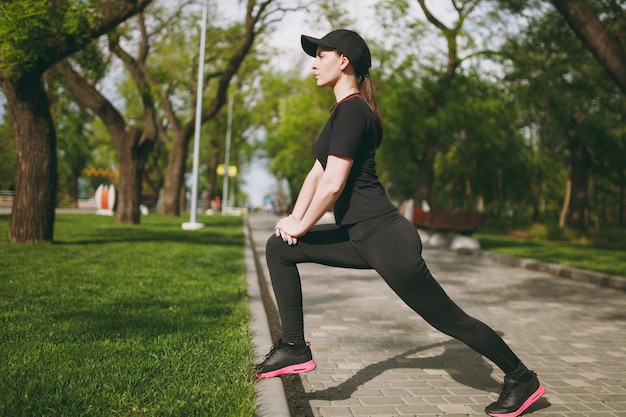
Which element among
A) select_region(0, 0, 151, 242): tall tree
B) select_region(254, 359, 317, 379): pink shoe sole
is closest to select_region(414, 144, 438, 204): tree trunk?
select_region(0, 0, 151, 242): tall tree

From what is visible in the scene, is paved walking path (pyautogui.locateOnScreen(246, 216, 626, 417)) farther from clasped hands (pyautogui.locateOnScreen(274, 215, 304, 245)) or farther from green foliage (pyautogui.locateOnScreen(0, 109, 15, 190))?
green foliage (pyautogui.locateOnScreen(0, 109, 15, 190))

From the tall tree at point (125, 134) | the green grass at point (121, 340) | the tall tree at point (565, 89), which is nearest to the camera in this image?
the green grass at point (121, 340)

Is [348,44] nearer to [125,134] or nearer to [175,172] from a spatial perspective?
[125,134]

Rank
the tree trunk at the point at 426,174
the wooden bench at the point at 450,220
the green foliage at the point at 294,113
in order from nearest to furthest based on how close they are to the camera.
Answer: the wooden bench at the point at 450,220 → the tree trunk at the point at 426,174 → the green foliage at the point at 294,113

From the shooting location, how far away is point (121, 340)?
4.40 metres

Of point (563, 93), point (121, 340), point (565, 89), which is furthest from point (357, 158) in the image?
point (563, 93)

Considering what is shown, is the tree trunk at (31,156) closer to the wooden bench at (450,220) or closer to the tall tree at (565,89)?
the wooden bench at (450,220)

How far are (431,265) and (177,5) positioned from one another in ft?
48.6

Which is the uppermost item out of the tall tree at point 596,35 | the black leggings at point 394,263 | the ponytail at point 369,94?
the tall tree at point 596,35

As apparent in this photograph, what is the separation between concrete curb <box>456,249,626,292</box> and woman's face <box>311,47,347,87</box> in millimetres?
8019

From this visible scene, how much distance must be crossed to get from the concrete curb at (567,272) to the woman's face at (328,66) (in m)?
8.02

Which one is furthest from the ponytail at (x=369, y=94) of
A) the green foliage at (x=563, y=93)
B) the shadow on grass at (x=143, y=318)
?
the green foliage at (x=563, y=93)

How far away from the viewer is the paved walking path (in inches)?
146

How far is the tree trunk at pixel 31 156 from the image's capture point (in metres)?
10.9
